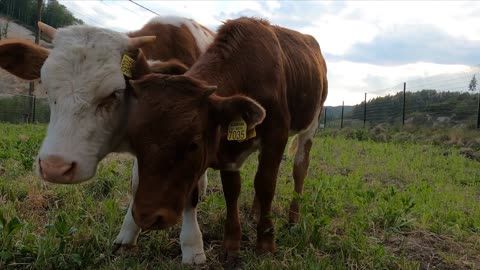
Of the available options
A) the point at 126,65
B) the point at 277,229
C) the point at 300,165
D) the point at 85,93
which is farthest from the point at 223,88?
the point at 300,165

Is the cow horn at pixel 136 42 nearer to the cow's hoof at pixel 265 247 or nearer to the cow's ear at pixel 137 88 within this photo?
the cow's ear at pixel 137 88

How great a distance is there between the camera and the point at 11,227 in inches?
110

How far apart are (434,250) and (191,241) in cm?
194

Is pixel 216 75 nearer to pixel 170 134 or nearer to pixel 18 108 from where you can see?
pixel 170 134

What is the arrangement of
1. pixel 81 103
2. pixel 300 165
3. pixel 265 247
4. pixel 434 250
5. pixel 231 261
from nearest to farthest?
pixel 81 103 < pixel 231 261 < pixel 265 247 < pixel 434 250 < pixel 300 165

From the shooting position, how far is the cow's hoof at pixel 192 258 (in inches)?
123

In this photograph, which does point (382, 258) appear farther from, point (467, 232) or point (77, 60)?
point (77, 60)

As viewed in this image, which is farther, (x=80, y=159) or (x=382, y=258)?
(x=382, y=258)

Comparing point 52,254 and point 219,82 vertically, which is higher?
point 219,82

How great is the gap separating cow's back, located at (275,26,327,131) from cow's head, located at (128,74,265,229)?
1333 mm

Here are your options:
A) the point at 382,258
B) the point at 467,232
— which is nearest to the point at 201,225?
the point at 382,258

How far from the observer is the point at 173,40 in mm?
4129

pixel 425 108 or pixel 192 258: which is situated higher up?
pixel 425 108

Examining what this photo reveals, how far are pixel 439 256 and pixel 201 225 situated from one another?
191cm
